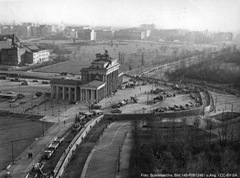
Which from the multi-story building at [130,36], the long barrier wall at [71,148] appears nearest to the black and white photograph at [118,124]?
the long barrier wall at [71,148]

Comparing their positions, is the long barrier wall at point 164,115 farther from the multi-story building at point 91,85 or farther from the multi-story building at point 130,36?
the multi-story building at point 130,36

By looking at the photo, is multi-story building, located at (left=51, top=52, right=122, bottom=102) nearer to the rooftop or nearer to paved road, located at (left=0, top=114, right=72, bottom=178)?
the rooftop

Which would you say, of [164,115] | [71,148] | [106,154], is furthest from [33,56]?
[106,154]

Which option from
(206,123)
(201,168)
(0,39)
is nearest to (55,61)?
(0,39)

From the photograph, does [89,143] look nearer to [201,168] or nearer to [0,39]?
[201,168]

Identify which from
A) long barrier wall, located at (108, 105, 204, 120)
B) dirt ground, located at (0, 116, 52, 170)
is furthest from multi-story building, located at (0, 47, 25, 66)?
long barrier wall, located at (108, 105, 204, 120)

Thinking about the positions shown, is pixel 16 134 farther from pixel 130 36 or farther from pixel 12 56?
pixel 130 36
